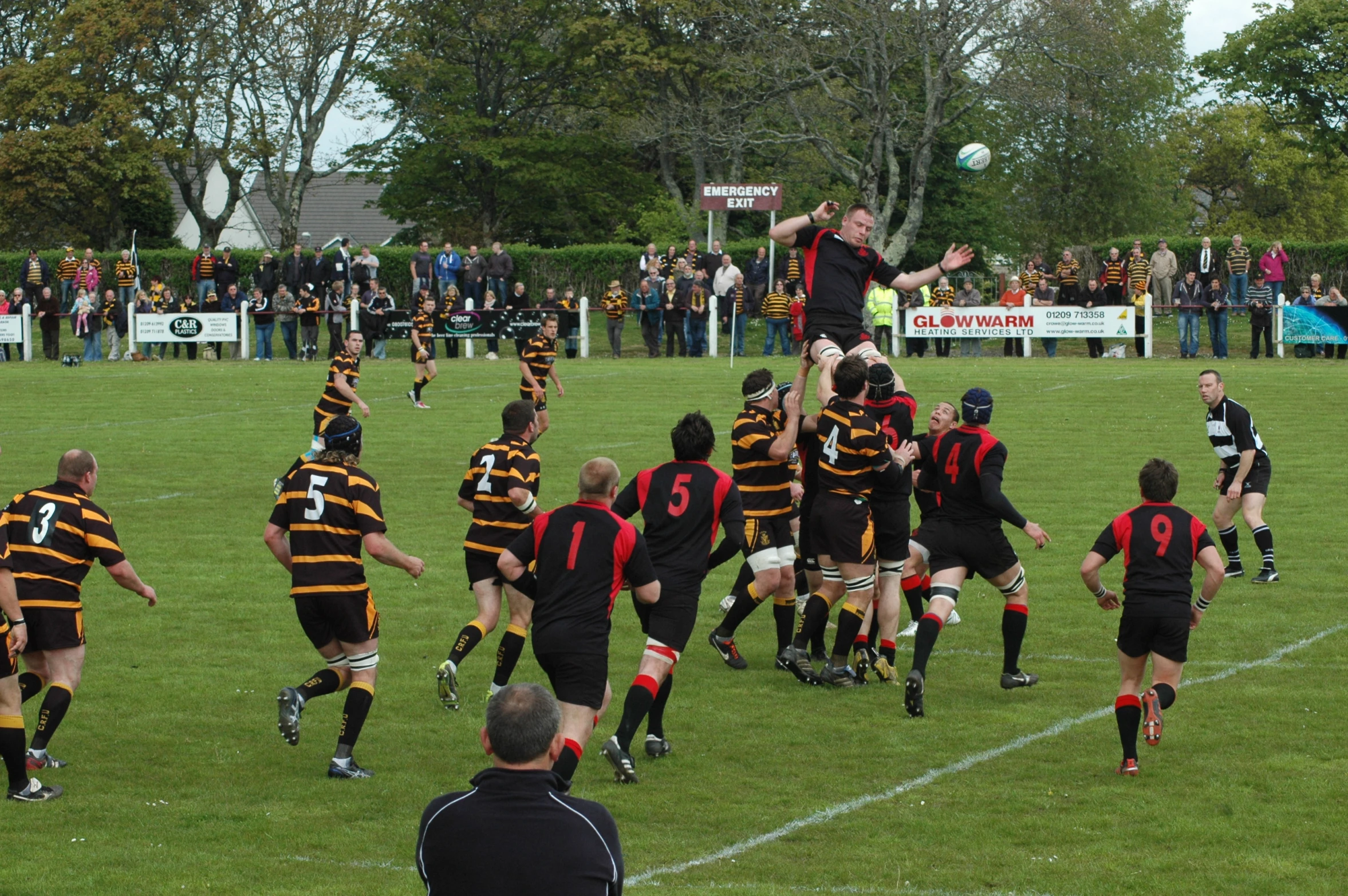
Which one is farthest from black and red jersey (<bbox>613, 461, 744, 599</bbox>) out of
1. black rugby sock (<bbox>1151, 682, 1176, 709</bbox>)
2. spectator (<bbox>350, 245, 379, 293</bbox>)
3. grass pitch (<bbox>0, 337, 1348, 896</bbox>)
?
spectator (<bbox>350, 245, 379, 293</bbox>)

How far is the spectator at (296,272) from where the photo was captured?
37.4 meters

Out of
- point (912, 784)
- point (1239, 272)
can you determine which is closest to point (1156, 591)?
point (912, 784)

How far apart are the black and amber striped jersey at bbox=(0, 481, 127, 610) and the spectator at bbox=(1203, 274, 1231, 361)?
91.6 feet

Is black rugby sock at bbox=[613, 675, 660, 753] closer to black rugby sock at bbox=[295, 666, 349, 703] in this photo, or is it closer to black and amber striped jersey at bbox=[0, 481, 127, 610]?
black rugby sock at bbox=[295, 666, 349, 703]

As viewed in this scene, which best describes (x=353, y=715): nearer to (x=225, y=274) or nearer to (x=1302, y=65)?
(x=225, y=274)

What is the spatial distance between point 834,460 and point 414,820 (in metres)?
3.83

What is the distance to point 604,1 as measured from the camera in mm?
51062

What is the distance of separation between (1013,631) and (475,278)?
27988mm

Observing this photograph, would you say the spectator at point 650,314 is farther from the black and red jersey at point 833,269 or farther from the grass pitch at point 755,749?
the black and red jersey at point 833,269

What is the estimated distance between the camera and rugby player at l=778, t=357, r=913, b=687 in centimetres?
1020

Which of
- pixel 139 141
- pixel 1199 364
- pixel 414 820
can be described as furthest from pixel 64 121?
pixel 414 820

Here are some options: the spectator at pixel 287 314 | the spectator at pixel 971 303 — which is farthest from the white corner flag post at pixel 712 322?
the spectator at pixel 287 314

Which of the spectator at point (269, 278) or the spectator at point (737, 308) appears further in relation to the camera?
the spectator at point (269, 278)

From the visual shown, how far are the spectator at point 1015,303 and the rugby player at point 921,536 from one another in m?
22.8
